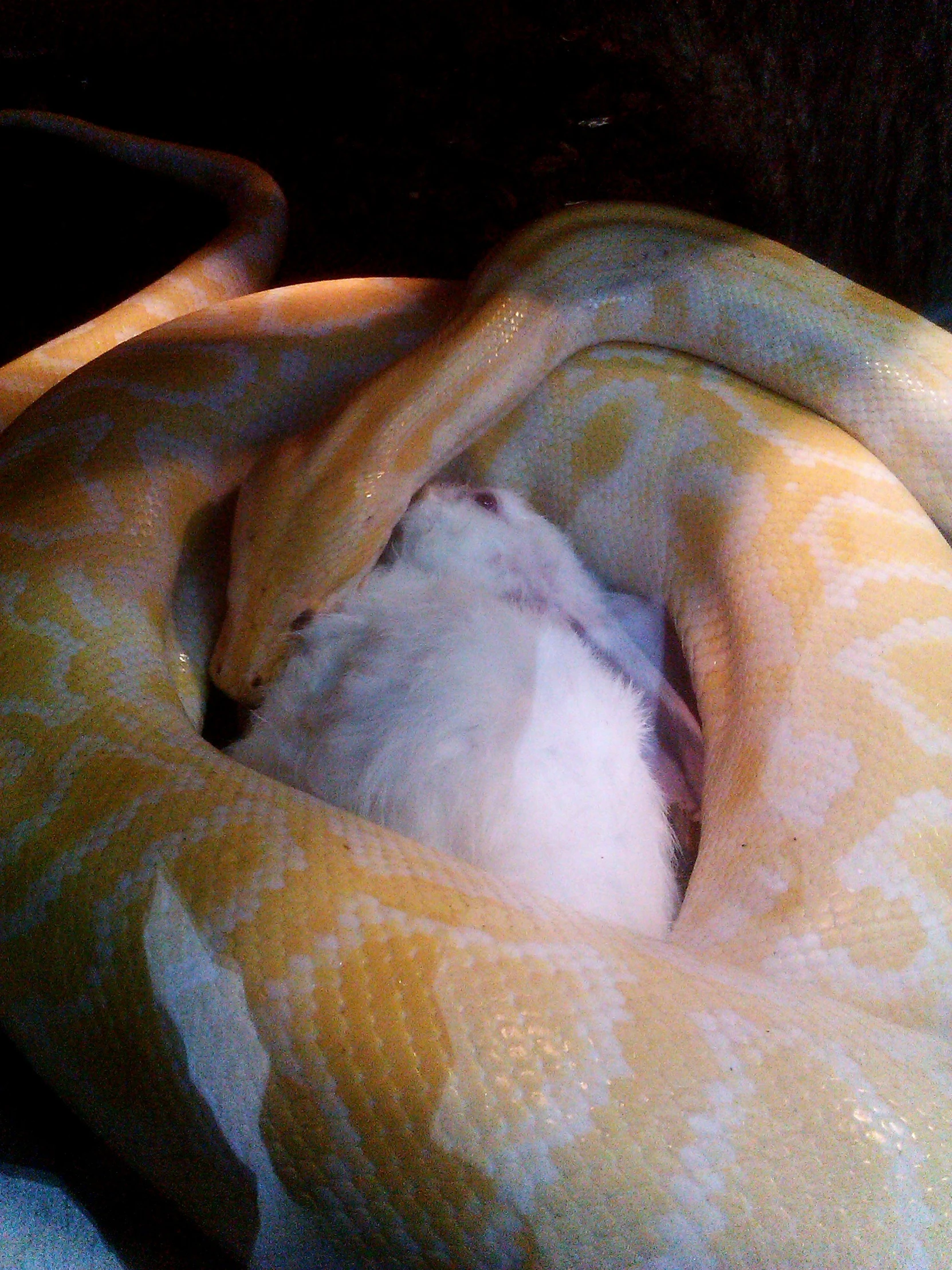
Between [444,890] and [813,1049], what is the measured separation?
367 mm

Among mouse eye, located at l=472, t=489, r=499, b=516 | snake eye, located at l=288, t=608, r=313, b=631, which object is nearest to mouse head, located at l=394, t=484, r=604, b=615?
mouse eye, located at l=472, t=489, r=499, b=516

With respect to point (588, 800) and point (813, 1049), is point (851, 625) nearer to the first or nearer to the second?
point (588, 800)

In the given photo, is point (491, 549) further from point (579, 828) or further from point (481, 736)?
point (579, 828)

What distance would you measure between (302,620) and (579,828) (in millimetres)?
567

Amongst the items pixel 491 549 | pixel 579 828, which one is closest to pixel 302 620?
pixel 491 549

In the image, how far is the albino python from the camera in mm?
722

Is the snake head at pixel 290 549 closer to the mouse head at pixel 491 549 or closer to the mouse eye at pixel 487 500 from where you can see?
the mouse head at pixel 491 549

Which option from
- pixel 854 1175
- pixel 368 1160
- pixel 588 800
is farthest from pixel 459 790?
pixel 854 1175

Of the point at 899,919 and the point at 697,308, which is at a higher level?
the point at 697,308

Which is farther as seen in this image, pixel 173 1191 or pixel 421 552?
pixel 421 552

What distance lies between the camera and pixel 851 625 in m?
1.29

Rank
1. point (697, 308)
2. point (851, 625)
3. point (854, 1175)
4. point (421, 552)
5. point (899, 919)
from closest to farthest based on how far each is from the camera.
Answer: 1. point (854, 1175)
2. point (899, 919)
3. point (851, 625)
4. point (421, 552)
5. point (697, 308)

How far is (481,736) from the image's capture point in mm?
1185

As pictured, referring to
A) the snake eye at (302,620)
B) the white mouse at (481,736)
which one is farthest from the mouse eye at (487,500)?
the snake eye at (302,620)
